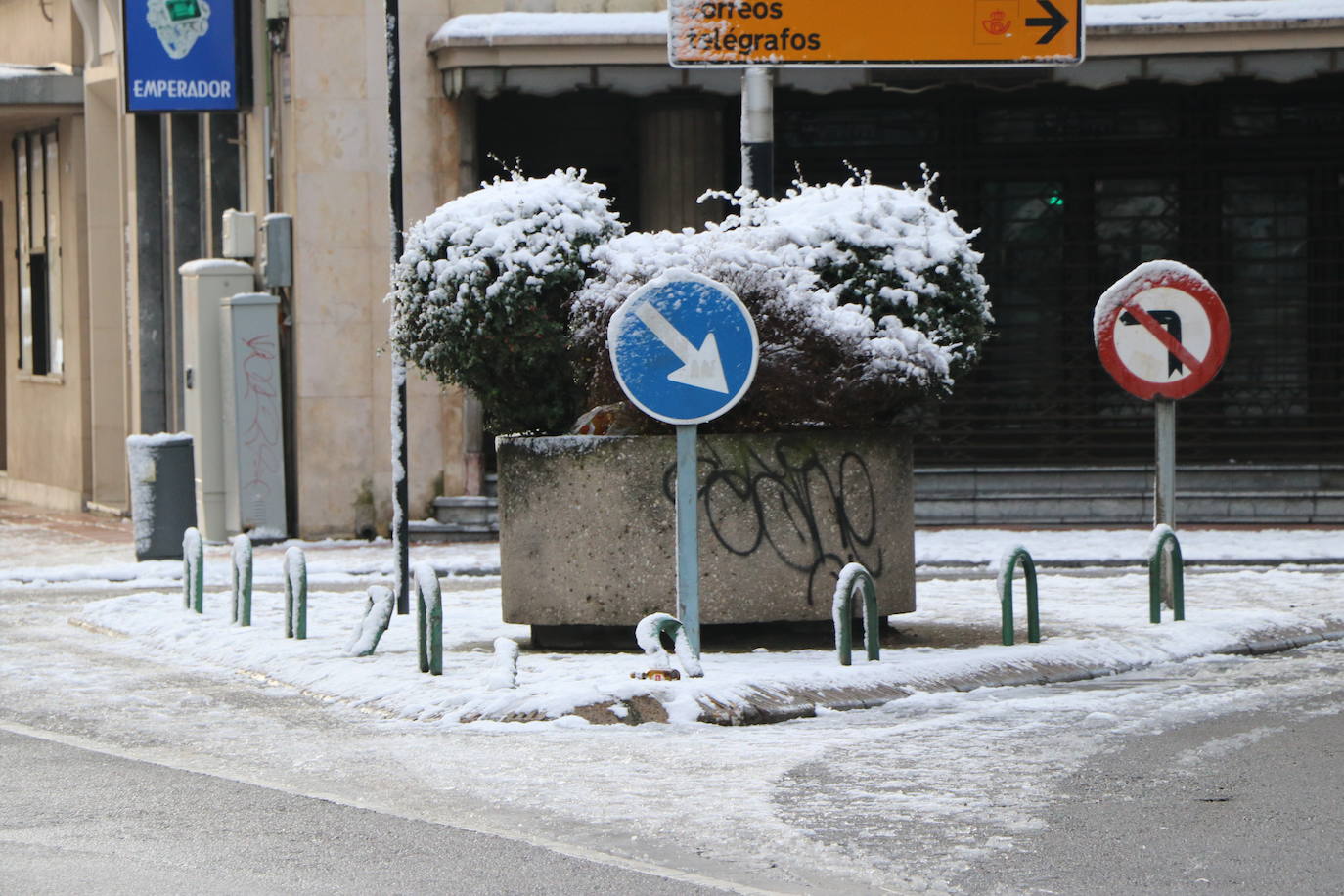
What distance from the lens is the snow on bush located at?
1014 centimetres

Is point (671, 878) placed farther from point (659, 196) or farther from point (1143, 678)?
point (659, 196)

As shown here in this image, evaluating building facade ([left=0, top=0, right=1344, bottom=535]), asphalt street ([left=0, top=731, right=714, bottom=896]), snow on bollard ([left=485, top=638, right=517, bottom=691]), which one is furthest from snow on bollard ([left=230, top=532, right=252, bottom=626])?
building facade ([left=0, top=0, right=1344, bottom=535])

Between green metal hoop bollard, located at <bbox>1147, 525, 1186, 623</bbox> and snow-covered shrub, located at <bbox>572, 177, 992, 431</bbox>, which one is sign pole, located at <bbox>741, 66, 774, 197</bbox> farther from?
green metal hoop bollard, located at <bbox>1147, 525, 1186, 623</bbox>

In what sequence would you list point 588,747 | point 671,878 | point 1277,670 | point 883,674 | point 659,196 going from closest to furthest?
point 671,878, point 588,747, point 883,674, point 1277,670, point 659,196

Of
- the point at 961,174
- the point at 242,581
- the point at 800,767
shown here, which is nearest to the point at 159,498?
the point at 242,581

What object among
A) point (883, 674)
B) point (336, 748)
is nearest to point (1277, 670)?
point (883, 674)

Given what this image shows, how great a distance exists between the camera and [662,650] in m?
9.05

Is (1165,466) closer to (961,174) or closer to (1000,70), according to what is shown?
(1000,70)

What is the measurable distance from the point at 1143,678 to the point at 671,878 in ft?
13.9

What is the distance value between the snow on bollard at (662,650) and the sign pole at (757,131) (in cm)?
273

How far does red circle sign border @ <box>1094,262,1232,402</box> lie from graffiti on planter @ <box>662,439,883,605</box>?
1737 mm

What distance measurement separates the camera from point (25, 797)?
7203 millimetres

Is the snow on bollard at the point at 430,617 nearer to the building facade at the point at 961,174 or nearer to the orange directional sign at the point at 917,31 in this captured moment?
the orange directional sign at the point at 917,31

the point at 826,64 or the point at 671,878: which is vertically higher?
the point at 826,64
